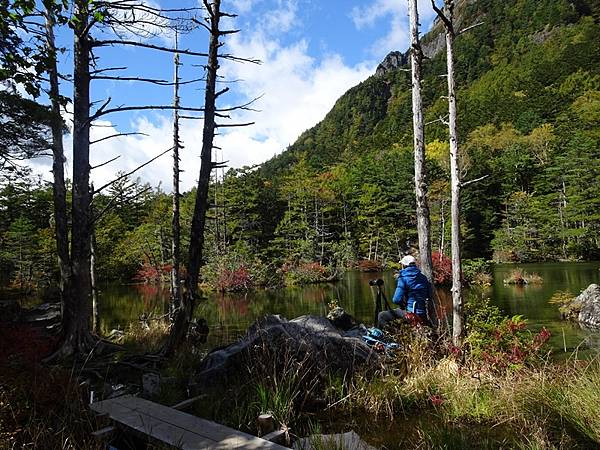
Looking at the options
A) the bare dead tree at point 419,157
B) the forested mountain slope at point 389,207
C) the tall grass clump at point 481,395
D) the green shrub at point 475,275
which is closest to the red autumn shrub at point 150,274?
the forested mountain slope at point 389,207

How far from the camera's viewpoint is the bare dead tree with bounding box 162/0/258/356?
19.6ft

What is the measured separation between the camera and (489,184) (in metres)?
42.1

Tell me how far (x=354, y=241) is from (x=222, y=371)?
37982mm

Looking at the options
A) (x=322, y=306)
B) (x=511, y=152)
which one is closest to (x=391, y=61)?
(x=511, y=152)

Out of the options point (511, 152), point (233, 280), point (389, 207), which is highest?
point (511, 152)

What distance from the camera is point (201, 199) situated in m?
6.09

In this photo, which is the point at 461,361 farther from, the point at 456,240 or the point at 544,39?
the point at 544,39

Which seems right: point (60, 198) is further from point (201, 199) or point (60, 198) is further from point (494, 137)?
point (494, 137)

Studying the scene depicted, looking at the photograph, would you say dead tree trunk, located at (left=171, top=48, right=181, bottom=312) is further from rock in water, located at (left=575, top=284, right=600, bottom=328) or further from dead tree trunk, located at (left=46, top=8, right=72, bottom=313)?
rock in water, located at (left=575, top=284, right=600, bottom=328)

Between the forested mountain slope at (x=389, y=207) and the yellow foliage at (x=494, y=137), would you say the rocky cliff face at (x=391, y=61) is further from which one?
the yellow foliage at (x=494, y=137)

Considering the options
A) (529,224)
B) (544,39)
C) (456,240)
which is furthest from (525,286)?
(544,39)

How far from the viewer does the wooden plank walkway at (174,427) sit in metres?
2.93

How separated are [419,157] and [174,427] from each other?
16.3 feet

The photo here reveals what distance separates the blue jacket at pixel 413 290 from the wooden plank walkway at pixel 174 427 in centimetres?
300
